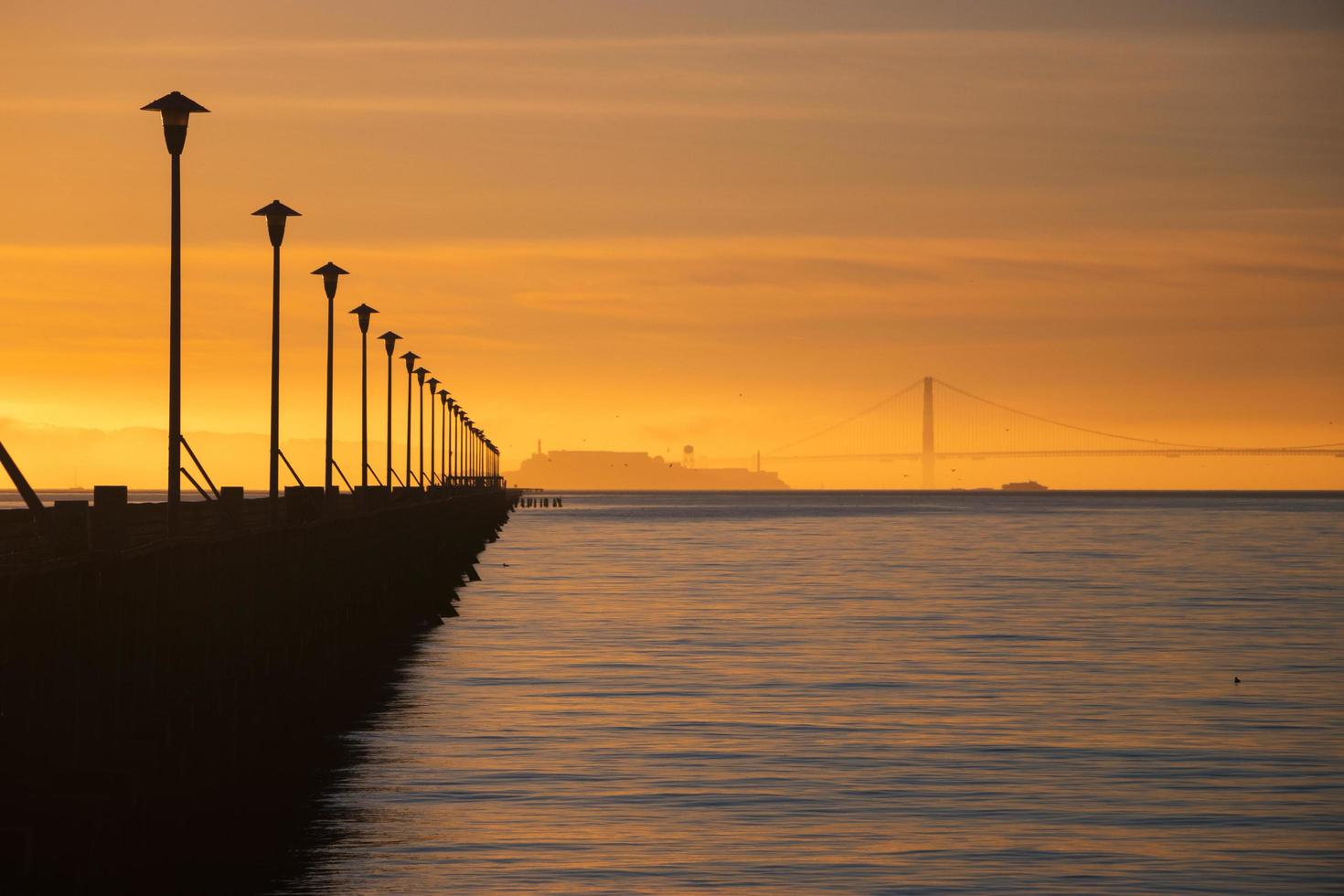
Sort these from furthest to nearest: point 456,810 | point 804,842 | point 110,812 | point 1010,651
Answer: point 1010,651 < point 456,810 < point 804,842 < point 110,812

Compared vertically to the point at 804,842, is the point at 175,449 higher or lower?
higher

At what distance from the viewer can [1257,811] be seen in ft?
63.0

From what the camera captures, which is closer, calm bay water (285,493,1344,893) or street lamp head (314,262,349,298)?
calm bay water (285,493,1344,893)

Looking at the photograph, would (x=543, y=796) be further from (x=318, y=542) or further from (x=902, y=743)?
(x=318, y=542)

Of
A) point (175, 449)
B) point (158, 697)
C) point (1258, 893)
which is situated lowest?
point (1258, 893)

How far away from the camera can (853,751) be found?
23.2 meters

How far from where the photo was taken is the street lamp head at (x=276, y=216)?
3691 cm

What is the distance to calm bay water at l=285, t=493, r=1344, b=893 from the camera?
1653cm

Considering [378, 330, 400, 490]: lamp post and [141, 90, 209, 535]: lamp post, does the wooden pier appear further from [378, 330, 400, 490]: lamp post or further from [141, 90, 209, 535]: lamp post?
[378, 330, 400, 490]: lamp post

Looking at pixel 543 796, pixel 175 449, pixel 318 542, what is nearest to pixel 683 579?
pixel 318 542

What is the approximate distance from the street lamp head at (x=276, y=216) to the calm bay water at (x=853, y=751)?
800 centimetres

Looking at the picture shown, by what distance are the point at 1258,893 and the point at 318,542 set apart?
17.4 metres

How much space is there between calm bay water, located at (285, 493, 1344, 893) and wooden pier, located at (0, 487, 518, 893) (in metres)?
0.96

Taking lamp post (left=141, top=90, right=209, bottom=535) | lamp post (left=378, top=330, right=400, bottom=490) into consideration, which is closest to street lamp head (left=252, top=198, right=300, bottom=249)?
lamp post (left=141, top=90, right=209, bottom=535)
